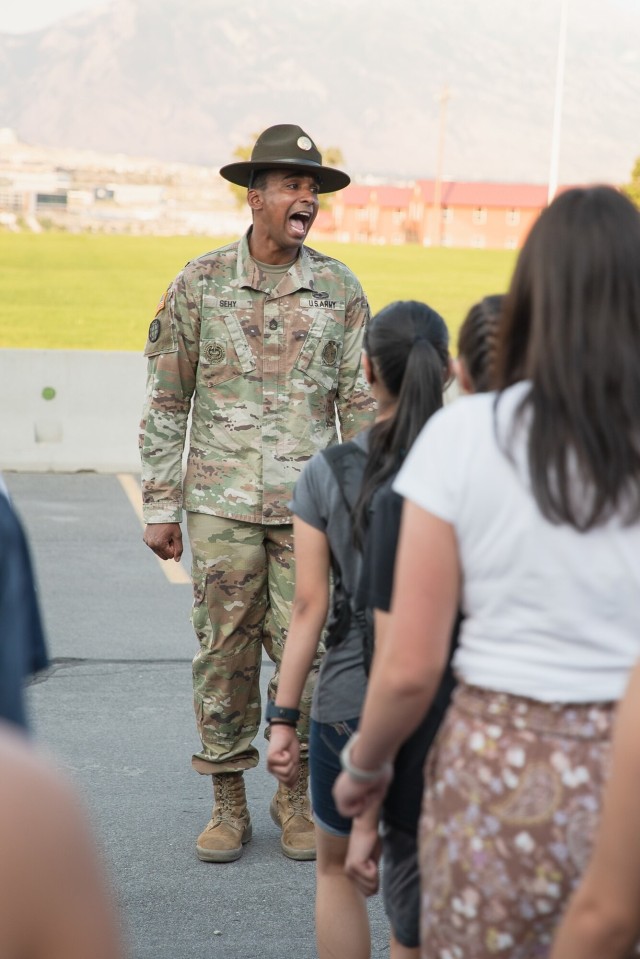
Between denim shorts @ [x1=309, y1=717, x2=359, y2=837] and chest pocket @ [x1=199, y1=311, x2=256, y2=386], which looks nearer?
denim shorts @ [x1=309, y1=717, x2=359, y2=837]

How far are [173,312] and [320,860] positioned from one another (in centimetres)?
209

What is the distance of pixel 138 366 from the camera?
1179 cm

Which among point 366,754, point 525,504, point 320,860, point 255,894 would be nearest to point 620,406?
point 525,504

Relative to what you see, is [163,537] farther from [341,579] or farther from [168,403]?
[341,579]

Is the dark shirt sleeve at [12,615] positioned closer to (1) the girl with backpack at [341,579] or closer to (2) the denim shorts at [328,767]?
(1) the girl with backpack at [341,579]

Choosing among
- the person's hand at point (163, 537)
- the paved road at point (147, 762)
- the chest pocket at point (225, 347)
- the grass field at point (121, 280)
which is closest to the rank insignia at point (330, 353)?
the chest pocket at point (225, 347)

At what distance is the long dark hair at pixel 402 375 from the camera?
2672 mm

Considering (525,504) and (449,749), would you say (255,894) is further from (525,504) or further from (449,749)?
(525,504)

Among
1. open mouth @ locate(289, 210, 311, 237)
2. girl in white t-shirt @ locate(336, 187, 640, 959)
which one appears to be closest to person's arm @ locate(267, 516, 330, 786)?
girl in white t-shirt @ locate(336, 187, 640, 959)

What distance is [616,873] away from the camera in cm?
152

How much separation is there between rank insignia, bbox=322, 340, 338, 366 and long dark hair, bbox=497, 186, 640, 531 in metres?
2.59

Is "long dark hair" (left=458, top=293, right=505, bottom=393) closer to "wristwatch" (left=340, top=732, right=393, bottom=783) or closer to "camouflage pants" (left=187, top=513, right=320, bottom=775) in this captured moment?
"wristwatch" (left=340, top=732, right=393, bottom=783)

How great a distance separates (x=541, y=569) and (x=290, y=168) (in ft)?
9.48

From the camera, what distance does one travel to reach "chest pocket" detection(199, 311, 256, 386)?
445 centimetres
